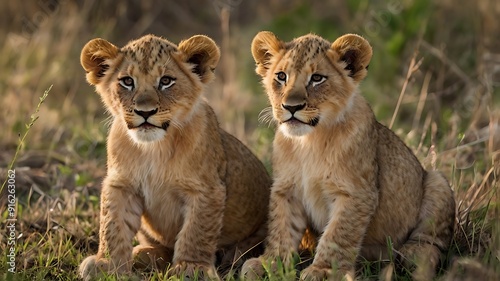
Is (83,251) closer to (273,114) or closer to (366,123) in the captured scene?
(273,114)

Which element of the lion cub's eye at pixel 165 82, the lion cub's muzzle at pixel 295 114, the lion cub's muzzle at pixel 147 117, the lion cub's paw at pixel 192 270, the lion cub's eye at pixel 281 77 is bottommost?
the lion cub's paw at pixel 192 270

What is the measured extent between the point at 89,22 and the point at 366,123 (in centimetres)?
882

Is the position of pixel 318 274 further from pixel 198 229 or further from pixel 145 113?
pixel 145 113

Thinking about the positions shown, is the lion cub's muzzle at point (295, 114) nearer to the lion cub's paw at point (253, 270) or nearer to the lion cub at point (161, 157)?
the lion cub at point (161, 157)

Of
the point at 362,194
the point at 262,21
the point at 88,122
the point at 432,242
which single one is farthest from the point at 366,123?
the point at 262,21

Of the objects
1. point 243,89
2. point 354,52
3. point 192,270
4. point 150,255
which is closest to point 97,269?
point 150,255

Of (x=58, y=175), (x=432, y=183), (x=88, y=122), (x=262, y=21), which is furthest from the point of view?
(x=262, y=21)

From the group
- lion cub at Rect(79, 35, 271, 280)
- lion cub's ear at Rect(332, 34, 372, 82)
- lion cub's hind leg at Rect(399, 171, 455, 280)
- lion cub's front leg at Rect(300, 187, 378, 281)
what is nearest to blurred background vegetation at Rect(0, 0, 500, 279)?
lion cub's hind leg at Rect(399, 171, 455, 280)

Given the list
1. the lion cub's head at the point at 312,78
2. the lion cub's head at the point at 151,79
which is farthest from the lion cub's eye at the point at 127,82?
the lion cub's head at the point at 312,78

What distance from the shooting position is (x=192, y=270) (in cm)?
536

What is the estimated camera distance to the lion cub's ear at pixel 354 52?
17.7 feet

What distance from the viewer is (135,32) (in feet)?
44.0

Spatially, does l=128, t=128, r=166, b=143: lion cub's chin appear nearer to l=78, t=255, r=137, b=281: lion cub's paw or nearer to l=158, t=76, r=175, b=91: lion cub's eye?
l=158, t=76, r=175, b=91: lion cub's eye

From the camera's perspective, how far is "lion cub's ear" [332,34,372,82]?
5.39 metres
